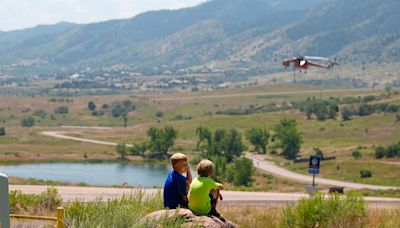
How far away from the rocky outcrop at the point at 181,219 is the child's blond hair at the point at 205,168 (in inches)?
29.7

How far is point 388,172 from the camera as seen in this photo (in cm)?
9381

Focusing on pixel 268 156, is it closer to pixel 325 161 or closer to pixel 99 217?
pixel 325 161

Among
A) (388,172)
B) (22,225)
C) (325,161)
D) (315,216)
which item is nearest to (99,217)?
(22,225)

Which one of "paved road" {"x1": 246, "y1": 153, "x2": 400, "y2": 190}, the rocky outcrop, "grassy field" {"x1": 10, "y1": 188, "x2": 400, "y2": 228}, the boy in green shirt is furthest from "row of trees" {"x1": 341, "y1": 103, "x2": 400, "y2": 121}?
the rocky outcrop

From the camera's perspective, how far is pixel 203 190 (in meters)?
13.7

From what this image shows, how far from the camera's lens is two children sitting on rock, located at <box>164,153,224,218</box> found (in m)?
13.7

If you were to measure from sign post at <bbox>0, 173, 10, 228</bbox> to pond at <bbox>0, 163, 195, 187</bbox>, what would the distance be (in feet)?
254

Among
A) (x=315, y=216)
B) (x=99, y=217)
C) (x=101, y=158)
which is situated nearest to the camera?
(x=99, y=217)

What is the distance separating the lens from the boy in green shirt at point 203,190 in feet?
44.7

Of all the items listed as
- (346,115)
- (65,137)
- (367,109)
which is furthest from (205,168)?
(367,109)

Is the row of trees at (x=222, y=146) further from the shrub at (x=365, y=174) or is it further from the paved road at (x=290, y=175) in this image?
the shrub at (x=365, y=174)

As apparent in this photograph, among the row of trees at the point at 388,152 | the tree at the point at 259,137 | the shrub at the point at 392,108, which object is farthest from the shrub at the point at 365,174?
the shrub at the point at 392,108

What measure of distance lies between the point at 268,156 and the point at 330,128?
23.8 metres

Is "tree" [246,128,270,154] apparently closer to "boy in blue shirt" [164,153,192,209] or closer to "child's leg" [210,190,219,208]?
"boy in blue shirt" [164,153,192,209]
